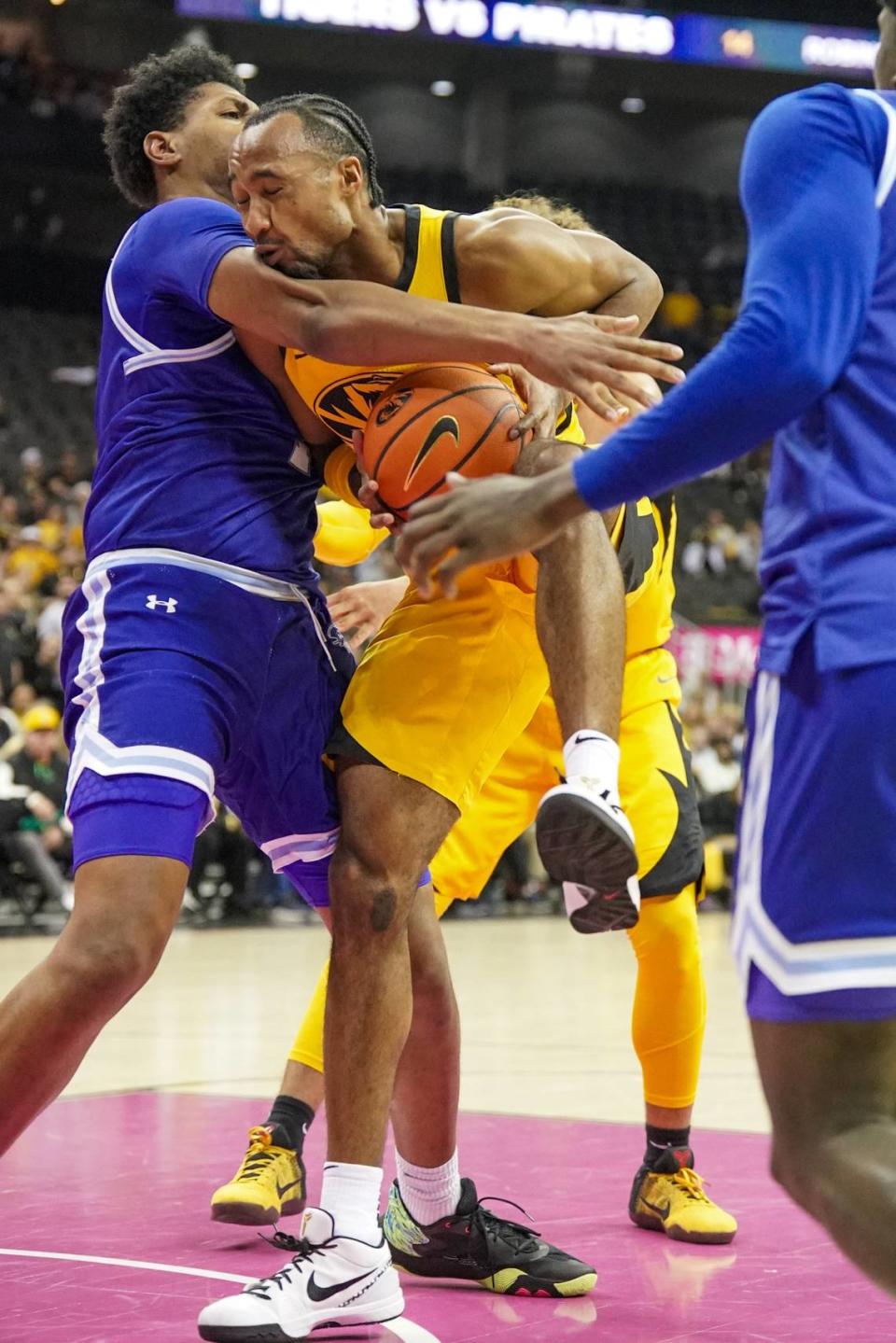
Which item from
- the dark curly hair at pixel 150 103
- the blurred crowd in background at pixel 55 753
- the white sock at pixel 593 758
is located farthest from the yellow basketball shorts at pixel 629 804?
the blurred crowd in background at pixel 55 753

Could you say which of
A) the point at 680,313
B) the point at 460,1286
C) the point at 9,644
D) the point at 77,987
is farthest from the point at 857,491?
the point at 680,313

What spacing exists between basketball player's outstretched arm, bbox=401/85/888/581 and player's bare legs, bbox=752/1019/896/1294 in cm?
73

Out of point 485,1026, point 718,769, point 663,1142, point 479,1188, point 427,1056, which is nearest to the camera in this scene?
point 427,1056

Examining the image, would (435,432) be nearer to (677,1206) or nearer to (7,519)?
(677,1206)

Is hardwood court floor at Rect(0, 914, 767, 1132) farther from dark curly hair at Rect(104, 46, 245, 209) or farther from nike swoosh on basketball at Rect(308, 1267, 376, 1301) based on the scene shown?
dark curly hair at Rect(104, 46, 245, 209)

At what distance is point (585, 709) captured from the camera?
284cm

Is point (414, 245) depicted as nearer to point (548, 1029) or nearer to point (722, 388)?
point (722, 388)

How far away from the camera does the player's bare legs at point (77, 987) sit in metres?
2.76

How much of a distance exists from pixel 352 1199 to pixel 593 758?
0.94m

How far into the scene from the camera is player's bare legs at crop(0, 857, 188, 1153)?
2.76 m

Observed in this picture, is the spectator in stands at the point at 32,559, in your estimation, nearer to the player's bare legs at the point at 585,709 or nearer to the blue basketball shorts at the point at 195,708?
the blue basketball shorts at the point at 195,708

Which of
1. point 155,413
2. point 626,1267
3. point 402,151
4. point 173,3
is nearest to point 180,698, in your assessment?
point 155,413

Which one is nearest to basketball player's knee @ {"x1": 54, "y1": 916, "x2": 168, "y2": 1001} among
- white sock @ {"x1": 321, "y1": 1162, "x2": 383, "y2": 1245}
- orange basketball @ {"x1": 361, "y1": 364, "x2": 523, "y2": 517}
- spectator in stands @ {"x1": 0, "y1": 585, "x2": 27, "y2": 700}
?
white sock @ {"x1": 321, "y1": 1162, "x2": 383, "y2": 1245}

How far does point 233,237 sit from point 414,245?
1.12 ft
